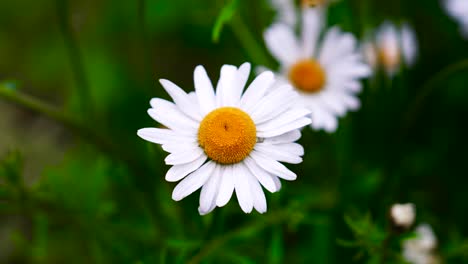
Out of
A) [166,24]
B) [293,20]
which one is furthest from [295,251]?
[166,24]

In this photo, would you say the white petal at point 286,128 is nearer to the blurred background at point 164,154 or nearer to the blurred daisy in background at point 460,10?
the blurred background at point 164,154

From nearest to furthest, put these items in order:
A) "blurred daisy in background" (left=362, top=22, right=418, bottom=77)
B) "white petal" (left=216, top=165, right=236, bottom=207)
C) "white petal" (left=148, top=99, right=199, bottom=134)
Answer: "white petal" (left=216, top=165, right=236, bottom=207), "white petal" (left=148, top=99, right=199, bottom=134), "blurred daisy in background" (left=362, top=22, right=418, bottom=77)

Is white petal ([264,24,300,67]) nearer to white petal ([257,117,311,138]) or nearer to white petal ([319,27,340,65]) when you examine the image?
white petal ([319,27,340,65])

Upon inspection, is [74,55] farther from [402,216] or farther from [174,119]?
[402,216]

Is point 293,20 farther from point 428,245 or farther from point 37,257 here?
point 37,257

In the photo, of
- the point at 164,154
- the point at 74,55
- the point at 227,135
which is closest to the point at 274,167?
the point at 227,135

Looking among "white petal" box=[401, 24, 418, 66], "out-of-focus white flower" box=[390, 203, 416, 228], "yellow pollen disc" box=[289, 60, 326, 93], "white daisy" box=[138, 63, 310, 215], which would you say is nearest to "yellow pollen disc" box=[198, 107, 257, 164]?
"white daisy" box=[138, 63, 310, 215]

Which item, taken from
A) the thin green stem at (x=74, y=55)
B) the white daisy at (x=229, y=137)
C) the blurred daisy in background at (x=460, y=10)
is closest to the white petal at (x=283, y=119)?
the white daisy at (x=229, y=137)
